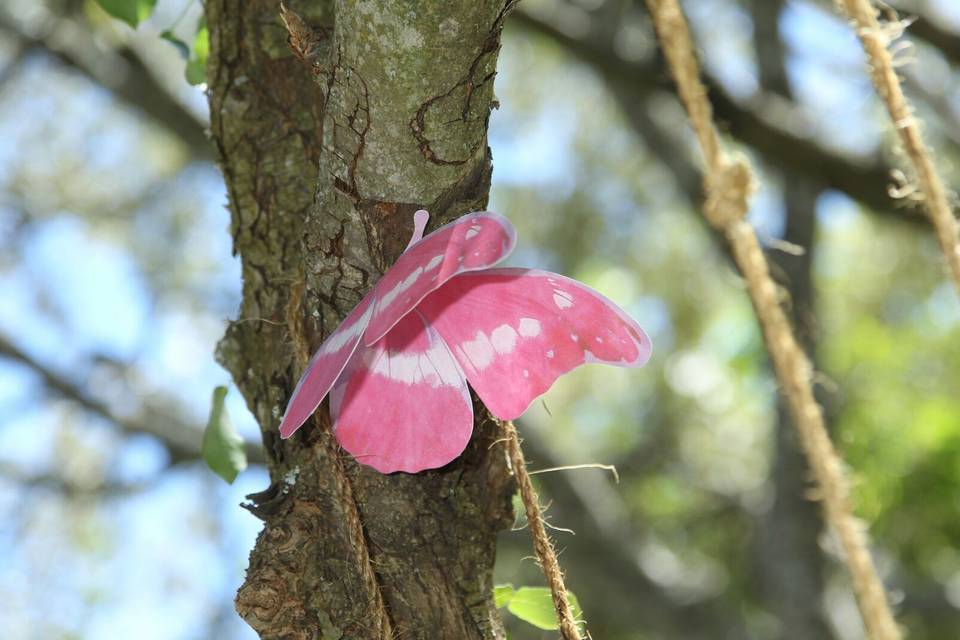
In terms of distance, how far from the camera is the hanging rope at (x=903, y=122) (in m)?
0.40

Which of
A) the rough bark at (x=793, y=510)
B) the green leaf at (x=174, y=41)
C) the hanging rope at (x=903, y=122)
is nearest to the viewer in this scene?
the hanging rope at (x=903, y=122)

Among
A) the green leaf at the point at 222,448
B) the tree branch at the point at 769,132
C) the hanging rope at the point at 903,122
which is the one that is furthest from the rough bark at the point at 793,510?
the green leaf at the point at 222,448

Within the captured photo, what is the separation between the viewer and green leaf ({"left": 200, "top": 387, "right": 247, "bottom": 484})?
17.5 inches

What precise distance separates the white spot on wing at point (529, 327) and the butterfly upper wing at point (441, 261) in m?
0.05

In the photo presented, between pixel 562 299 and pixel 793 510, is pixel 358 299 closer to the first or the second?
pixel 562 299

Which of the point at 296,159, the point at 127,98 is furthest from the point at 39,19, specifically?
the point at 296,159

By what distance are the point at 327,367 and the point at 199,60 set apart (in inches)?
12.4

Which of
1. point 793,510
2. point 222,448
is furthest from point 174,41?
point 793,510

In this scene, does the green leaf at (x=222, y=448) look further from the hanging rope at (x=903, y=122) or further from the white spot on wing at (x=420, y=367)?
the hanging rope at (x=903, y=122)

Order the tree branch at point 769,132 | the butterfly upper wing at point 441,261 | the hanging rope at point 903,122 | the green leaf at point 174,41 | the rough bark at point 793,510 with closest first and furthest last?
1. the butterfly upper wing at point 441,261
2. the hanging rope at point 903,122
3. the green leaf at point 174,41
4. the tree branch at point 769,132
5. the rough bark at point 793,510

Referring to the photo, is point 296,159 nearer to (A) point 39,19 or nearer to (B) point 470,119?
(B) point 470,119

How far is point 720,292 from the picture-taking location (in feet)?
8.25

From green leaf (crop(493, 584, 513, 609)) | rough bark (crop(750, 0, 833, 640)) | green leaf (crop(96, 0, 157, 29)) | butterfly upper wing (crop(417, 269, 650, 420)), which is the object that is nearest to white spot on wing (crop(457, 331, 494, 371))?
butterfly upper wing (crop(417, 269, 650, 420))

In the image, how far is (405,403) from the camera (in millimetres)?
337
